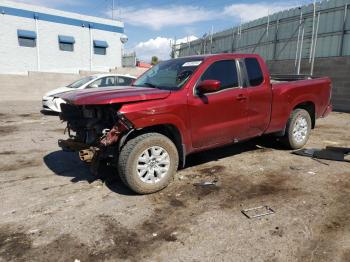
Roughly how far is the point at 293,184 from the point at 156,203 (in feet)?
6.82

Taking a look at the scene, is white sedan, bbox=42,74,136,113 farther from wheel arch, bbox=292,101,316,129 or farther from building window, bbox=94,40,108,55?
building window, bbox=94,40,108,55

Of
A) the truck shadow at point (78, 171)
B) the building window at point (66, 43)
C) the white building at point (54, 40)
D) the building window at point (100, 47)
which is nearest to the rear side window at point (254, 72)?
the truck shadow at point (78, 171)

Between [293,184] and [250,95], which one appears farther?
[250,95]

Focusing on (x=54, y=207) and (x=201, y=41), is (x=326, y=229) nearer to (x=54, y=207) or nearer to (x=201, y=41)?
(x=54, y=207)

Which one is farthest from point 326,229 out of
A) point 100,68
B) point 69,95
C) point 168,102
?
point 100,68

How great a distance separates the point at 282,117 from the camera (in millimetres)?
6551

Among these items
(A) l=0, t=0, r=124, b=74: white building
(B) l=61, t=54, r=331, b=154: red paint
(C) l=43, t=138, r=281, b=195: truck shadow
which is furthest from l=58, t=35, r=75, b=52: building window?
(B) l=61, t=54, r=331, b=154: red paint

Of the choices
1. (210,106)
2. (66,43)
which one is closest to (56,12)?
(66,43)

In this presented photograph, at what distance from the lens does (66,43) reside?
96.7 ft

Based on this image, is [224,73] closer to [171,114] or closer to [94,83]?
[171,114]

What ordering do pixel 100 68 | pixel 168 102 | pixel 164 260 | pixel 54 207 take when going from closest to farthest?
pixel 164 260
pixel 54 207
pixel 168 102
pixel 100 68

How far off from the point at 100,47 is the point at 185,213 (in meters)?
30.2

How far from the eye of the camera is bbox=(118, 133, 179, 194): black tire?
14.8ft

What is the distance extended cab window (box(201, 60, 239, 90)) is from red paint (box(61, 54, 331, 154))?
0.26ft
